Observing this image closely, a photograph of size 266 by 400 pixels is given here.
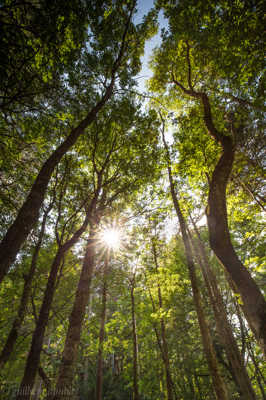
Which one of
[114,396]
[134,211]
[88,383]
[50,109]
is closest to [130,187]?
[134,211]

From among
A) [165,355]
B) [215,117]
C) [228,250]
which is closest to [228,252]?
[228,250]

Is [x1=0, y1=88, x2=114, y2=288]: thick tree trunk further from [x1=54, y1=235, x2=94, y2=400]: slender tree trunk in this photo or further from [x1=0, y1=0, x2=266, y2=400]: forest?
[x1=54, y1=235, x2=94, y2=400]: slender tree trunk

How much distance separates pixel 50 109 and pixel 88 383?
26963 millimetres

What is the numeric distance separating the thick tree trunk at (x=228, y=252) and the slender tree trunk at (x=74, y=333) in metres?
5.57

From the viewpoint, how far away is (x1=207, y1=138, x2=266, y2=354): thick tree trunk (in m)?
2.54

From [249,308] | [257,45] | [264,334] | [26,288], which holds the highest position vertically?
[257,45]

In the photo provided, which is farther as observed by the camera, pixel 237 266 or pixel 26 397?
pixel 26 397

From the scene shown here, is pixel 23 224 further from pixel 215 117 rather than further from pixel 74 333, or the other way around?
pixel 215 117

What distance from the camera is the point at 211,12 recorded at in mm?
5758

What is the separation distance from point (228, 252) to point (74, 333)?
6106 millimetres

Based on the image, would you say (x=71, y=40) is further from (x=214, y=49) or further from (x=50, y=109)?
(x=214, y=49)

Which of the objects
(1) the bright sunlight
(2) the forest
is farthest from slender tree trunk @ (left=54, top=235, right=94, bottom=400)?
(1) the bright sunlight

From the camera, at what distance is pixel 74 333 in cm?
605

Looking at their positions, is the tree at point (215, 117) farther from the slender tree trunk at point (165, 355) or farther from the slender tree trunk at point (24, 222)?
the slender tree trunk at point (165, 355)
